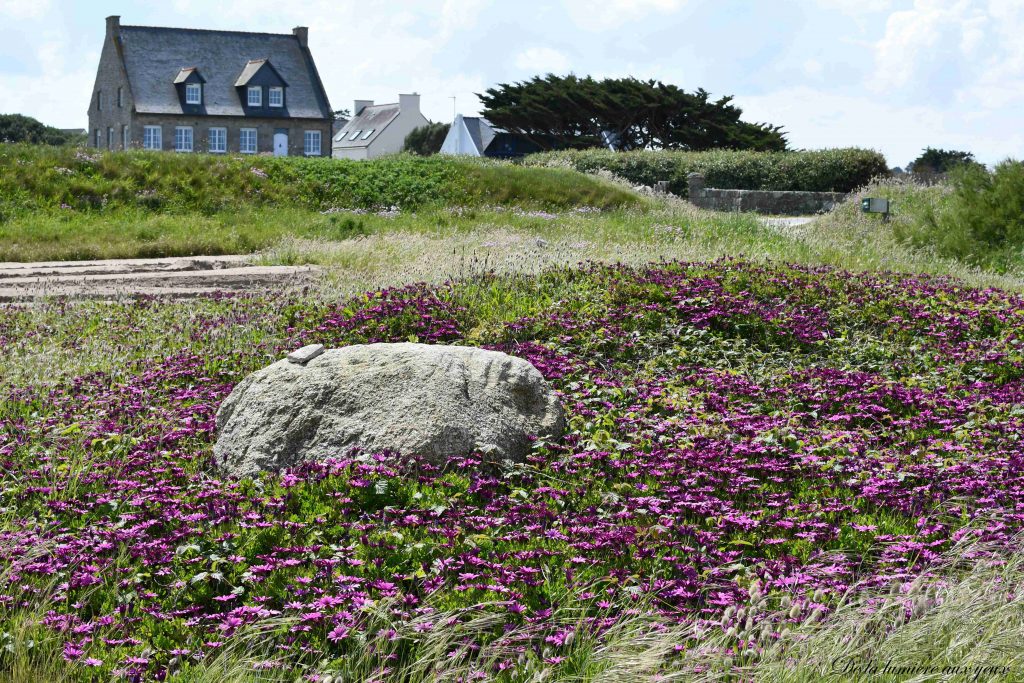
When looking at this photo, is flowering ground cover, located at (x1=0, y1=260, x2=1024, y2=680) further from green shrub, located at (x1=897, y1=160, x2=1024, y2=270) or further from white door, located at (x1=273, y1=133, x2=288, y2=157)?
white door, located at (x1=273, y1=133, x2=288, y2=157)

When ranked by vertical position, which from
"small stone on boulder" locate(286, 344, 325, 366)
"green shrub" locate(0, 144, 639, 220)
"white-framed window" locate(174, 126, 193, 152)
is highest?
"white-framed window" locate(174, 126, 193, 152)

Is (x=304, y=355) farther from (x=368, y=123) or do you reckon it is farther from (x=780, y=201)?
(x=368, y=123)

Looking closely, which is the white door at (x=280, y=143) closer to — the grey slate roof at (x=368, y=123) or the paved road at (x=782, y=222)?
the grey slate roof at (x=368, y=123)

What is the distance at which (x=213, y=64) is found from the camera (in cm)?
4456

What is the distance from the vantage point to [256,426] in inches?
225

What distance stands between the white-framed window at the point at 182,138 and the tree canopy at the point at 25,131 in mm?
25970

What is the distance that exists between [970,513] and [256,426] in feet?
13.0

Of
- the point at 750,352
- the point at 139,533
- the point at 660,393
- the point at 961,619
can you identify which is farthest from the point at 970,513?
the point at 139,533

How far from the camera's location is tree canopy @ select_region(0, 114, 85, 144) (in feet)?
215

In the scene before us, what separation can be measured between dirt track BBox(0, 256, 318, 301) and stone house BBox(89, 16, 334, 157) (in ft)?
99.5

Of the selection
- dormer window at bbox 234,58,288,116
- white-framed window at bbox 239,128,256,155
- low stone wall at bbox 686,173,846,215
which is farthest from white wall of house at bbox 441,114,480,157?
low stone wall at bbox 686,173,846,215

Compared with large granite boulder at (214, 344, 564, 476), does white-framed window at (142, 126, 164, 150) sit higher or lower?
higher

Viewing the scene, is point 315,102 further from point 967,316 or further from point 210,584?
point 210,584

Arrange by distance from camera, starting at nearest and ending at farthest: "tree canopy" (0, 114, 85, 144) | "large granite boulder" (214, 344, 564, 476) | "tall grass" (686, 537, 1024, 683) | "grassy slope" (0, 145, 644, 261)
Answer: "tall grass" (686, 537, 1024, 683), "large granite boulder" (214, 344, 564, 476), "grassy slope" (0, 145, 644, 261), "tree canopy" (0, 114, 85, 144)
